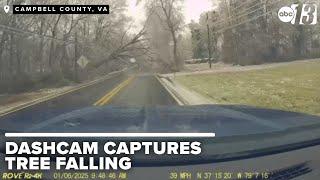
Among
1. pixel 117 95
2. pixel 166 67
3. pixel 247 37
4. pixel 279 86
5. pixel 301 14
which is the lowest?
pixel 117 95

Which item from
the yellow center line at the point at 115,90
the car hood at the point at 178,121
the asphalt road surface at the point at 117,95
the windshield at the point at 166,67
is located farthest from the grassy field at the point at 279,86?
the car hood at the point at 178,121

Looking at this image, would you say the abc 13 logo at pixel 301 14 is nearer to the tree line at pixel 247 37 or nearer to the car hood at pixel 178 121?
the tree line at pixel 247 37

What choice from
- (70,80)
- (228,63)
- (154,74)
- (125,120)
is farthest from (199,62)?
(125,120)

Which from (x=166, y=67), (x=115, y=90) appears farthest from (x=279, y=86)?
(x=115, y=90)

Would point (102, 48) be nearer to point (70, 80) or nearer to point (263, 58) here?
point (70, 80)

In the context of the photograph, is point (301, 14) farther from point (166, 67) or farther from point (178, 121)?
point (178, 121)

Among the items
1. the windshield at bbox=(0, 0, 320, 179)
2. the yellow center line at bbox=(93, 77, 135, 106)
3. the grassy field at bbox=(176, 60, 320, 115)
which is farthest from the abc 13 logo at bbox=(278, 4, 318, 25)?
the yellow center line at bbox=(93, 77, 135, 106)
